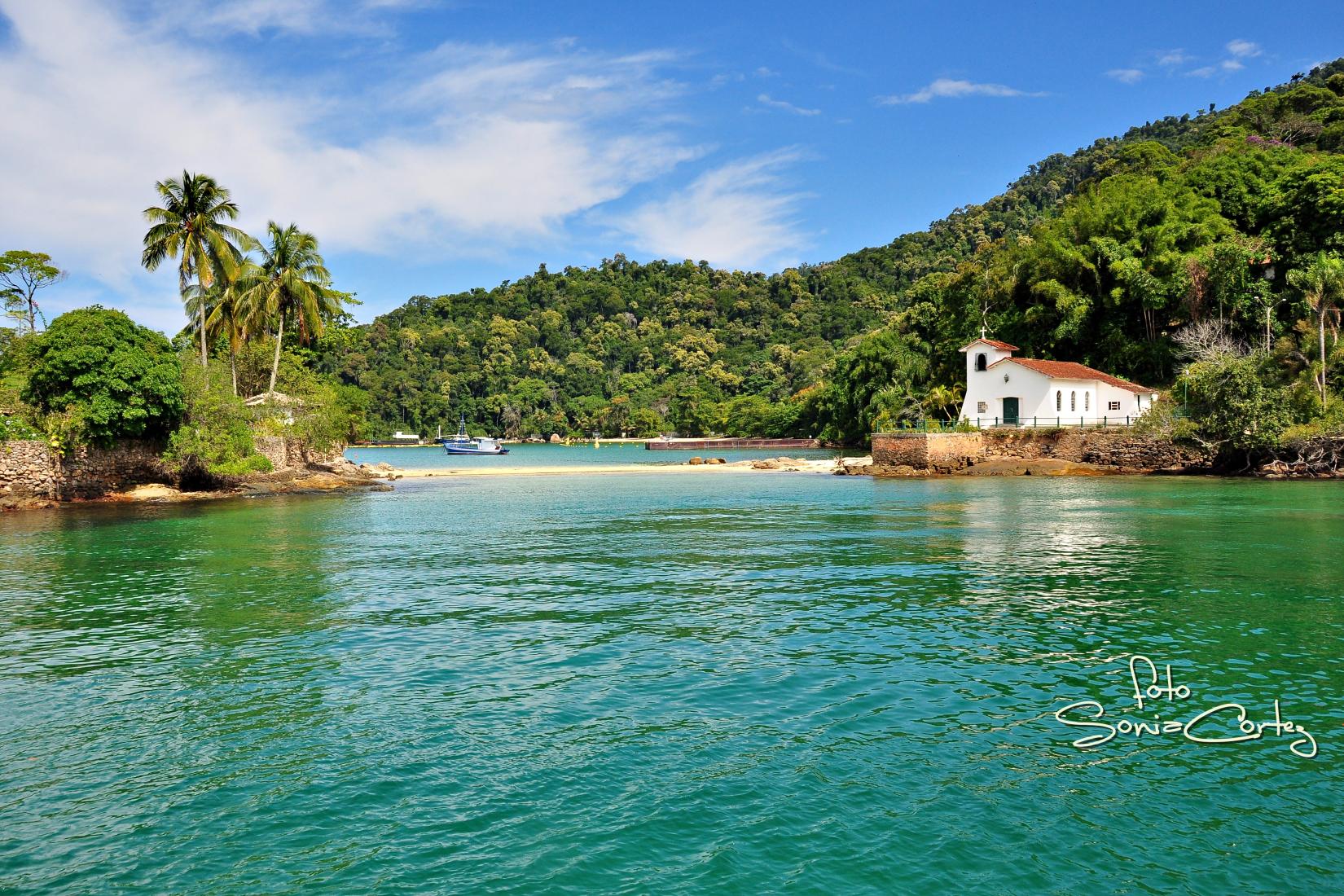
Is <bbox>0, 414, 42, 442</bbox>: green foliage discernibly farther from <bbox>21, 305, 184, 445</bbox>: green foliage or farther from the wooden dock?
the wooden dock

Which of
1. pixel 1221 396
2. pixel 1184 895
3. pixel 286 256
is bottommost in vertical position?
pixel 1184 895

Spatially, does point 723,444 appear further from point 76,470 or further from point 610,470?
point 76,470

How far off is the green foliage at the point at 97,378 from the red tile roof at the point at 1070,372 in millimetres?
52001

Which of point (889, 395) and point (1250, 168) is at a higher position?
point (1250, 168)

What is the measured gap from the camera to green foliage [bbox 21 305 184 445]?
36.8 m

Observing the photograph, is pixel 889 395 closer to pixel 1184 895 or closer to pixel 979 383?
pixel 979 383

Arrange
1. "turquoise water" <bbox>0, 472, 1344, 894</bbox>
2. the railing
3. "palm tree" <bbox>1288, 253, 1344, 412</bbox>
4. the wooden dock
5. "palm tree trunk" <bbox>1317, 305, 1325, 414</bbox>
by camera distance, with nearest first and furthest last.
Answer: "turquoise water" <bbox>0, 472, 1344, 894</bbox>, "palm tree trunk" <bbox>1317, 305, 1325, 414</bbox>, "palm tree" <bbox>1288, 253, 1344, 412</bbox>, the railing, the wooden dock

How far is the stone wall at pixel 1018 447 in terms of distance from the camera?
5400cm

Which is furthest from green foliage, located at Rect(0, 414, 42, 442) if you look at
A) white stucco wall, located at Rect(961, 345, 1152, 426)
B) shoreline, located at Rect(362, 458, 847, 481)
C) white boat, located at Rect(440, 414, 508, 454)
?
white boat, located at Rect(440, 414, 508, 454)

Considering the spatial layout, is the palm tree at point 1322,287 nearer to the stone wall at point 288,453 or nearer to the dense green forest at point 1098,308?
the dense green forest at point 1098,308

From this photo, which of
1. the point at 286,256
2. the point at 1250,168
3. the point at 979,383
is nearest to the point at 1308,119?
the point at 1250,168

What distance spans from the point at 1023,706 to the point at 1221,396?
46228 millimetres

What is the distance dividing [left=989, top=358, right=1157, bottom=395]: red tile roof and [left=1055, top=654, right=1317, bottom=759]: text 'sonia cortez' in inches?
2068

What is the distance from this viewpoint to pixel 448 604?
1738 cm
